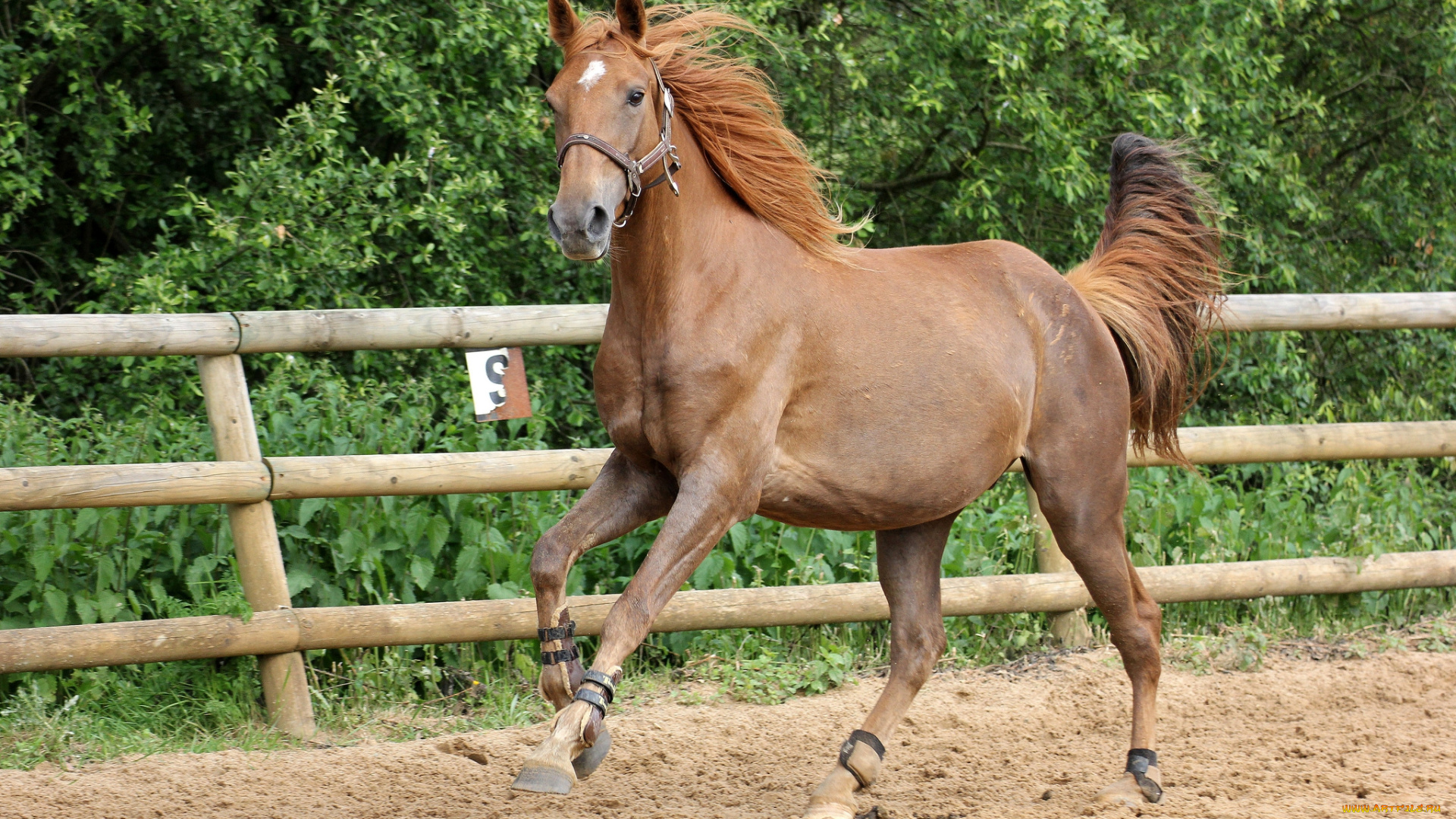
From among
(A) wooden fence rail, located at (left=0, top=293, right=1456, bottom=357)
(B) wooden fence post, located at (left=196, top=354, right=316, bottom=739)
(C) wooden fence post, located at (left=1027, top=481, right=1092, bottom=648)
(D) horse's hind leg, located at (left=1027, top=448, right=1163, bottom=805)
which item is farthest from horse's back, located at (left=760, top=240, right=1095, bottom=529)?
(B) wooden fence post, located at (left=196, top=354, right=316, bottom=739)

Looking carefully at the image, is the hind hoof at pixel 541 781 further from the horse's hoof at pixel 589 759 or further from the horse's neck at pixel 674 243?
the horse's neck at pixel 674 243

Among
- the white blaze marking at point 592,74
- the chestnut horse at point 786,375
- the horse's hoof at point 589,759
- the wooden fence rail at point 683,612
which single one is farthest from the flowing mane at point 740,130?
the wooden fence rail at point 683,612

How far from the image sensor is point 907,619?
390cm

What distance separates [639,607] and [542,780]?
0.48m

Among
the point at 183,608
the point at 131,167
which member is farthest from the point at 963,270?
the point at 131,167

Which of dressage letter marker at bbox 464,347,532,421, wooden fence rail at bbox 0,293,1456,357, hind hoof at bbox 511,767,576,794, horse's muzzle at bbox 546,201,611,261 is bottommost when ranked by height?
hind hoof at bbox 511,767,576,794

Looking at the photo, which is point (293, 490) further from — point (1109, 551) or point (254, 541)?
point (1109, 551)

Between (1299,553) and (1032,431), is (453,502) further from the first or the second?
(1299,553)

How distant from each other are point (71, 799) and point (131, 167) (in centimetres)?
442

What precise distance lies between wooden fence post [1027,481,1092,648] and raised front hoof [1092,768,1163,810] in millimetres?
1602

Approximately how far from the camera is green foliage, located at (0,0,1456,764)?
449 cm

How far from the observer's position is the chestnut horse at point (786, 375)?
118 inches

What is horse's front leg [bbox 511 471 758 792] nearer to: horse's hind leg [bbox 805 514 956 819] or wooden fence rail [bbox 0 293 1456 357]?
horse's hind leg [bbox 805 514 956 819]

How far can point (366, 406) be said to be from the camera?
4.87 m
